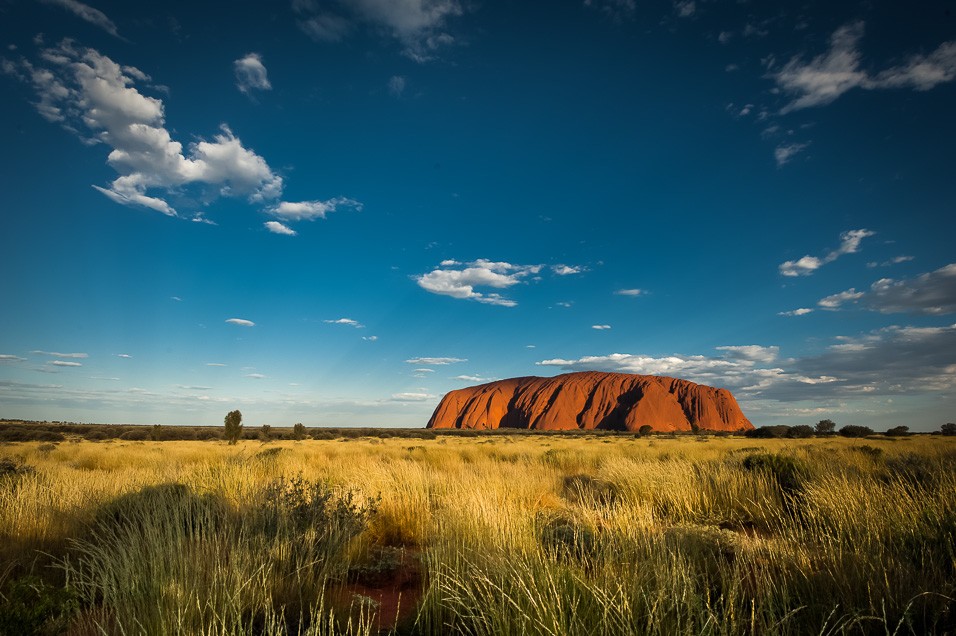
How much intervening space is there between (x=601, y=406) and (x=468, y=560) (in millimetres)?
113279

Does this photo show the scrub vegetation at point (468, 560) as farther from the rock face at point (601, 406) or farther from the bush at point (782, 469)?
the rock face at point (601, 406)

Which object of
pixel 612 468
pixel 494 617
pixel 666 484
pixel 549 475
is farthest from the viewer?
pixel 549 475

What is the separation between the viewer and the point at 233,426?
38.2 m

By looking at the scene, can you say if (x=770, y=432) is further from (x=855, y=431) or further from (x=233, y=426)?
(x=233, y=426)

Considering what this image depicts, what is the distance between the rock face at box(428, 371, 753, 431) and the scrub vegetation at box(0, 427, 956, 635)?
98735 millimetres

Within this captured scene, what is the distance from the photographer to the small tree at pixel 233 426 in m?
37.8

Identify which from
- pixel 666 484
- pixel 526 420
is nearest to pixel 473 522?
pixel 666 484

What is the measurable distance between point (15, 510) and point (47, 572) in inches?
72.8

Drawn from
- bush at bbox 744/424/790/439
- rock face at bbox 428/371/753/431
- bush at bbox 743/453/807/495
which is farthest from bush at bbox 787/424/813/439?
rock face at bbox 428/371/753/431

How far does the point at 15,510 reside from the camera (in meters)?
5.91

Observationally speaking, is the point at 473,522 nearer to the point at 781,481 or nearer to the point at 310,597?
the point at 310,597

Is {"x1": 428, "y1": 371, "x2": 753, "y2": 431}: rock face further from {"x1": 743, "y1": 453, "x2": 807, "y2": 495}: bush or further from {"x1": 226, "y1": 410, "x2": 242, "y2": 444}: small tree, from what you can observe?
{"x1": 743, "y1": 453, "x2": 807, "y2": 495}: bush

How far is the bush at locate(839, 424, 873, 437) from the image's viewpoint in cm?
4238

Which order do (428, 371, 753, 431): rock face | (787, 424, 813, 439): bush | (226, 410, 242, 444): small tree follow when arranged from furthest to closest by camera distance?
(428, 371, 753, 431): rock face < (787, 424, 813, 439): bush < (226, 410, 242, 444): small tree
